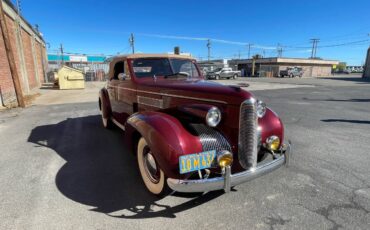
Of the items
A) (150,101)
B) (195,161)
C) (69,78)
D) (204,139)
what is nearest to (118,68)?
(150,101)

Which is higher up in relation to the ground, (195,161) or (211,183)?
(195,161)

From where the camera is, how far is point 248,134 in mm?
2336

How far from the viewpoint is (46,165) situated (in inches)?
143

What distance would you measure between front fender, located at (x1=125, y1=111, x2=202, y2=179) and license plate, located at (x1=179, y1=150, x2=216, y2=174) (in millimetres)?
62

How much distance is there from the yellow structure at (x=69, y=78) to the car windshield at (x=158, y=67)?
16672 millimetres

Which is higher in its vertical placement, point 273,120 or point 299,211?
point 273,120

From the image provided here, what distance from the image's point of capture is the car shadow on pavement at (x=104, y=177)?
2.56 metres

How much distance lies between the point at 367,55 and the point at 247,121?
5111 cm

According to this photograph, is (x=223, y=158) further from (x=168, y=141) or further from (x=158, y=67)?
(x=158, y=67)

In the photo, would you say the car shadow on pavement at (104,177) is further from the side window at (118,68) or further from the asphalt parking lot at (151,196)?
the side window at (118,68)

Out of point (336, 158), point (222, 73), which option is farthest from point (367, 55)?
point (336, 158)

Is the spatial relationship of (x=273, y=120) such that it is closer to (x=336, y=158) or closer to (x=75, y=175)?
(x=336, y=158)

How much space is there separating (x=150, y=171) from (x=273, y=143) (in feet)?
5.29

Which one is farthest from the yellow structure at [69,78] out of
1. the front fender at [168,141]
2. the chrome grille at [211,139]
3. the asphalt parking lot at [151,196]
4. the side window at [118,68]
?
the chrome grille at [211,139]
